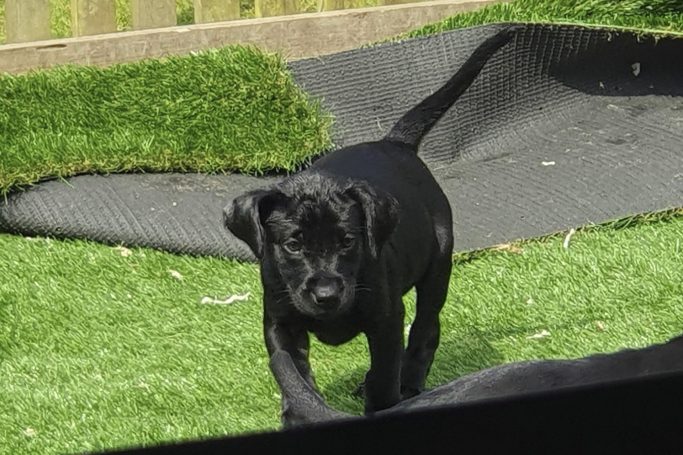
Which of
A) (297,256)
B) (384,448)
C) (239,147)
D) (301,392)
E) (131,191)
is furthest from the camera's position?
(239,147)

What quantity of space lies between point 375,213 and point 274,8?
4499mm

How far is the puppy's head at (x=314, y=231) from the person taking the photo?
3537 mm

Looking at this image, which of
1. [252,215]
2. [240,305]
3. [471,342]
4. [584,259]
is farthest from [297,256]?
[584,259]

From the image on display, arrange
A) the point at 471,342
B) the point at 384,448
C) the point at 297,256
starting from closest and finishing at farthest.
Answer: the point at 384,448, the point at 297,256, the point at 471,342

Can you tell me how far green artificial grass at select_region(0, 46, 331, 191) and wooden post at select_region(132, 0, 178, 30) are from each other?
1.78 feet

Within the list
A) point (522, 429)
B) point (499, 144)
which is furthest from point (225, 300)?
point (522, 429)

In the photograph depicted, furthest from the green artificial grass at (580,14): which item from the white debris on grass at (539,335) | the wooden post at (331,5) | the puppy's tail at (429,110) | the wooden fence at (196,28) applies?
the white debris on grass at (539,335)

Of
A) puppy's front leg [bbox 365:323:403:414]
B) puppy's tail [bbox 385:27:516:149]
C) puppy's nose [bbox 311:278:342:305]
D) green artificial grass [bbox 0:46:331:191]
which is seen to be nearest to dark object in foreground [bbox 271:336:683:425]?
puppy's nose [bbox 311:278:342:305]

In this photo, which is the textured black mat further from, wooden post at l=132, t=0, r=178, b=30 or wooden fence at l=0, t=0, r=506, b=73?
wooden post at l=132, t=0, r=178, b=30

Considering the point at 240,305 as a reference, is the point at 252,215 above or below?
above

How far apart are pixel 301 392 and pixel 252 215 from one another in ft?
4.87

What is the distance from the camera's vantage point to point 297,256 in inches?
141

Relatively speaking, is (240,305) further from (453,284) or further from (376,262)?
(376,262)

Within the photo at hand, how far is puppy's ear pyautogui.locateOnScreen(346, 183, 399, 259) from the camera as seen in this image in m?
3.61
